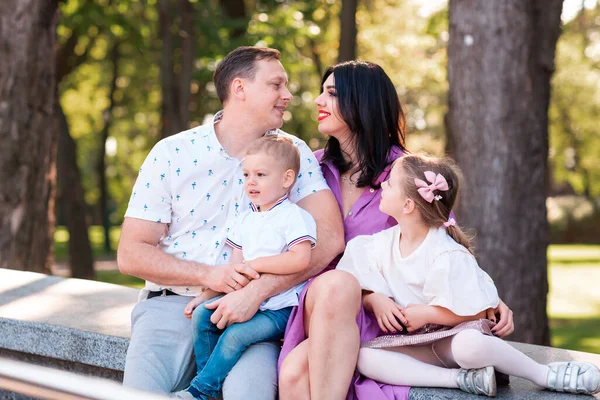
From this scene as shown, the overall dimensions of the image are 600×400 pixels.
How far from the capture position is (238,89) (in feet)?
11.9

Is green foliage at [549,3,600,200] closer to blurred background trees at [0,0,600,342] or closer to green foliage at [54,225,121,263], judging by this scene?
blurred background trees at [0,0,600,342]

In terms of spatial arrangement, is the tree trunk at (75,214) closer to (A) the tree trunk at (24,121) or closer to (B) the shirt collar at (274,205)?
(A) the tree trunk at (24,121)

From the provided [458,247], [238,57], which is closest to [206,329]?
[458,247]

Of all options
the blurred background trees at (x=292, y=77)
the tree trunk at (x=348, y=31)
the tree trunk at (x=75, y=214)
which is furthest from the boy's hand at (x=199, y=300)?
the tree trunk at (x=75, y=214)

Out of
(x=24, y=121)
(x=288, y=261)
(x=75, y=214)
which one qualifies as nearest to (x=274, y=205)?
(x=288, y=261)

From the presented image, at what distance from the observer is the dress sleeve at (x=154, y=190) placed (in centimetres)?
351

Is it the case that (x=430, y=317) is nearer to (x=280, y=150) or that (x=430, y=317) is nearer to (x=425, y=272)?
(x=425, y=272)

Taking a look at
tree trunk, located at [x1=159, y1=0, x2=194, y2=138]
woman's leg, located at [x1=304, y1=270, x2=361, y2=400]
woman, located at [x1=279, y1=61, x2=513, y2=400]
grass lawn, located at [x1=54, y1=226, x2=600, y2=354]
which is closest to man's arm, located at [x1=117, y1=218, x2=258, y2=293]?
woman, located at [x1=279, y1=61, x2=513, y2=400]

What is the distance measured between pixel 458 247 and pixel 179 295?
1284mm

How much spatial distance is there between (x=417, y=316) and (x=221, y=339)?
74cm

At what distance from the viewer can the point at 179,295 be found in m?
3.62

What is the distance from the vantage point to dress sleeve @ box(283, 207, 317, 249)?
3182 millimetres

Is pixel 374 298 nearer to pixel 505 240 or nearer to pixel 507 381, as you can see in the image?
pixel 507 381

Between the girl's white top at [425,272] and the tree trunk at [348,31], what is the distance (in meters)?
5.86
